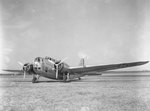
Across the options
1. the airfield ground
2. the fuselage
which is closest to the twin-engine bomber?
the fuselage

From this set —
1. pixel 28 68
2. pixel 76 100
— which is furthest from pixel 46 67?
pixel 76 100

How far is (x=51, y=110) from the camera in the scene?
6891mm

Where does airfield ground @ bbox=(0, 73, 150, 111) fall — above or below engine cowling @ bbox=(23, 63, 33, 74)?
below

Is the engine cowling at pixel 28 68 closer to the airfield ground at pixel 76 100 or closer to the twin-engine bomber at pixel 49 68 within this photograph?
the twin-engine bomber at pixel 49 68

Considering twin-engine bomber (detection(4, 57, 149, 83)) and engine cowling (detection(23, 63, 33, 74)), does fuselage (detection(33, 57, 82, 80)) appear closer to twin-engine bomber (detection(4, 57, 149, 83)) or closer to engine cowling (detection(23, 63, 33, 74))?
twin-engine bomber (detection(4, 57, 149, 83))

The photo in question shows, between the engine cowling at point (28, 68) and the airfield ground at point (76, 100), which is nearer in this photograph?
the airfield ground at point (76, 100)

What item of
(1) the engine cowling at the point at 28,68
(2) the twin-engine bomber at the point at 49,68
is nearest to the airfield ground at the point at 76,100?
(1) the engine cowling at the point at 28,68

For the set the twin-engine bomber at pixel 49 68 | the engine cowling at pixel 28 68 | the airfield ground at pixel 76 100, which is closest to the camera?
the airfield ground at pixel 76 100

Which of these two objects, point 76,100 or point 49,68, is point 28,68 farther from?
point 76,100

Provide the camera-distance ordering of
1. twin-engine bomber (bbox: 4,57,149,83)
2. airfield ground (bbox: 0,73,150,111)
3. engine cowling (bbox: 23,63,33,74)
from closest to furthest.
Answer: airfield ground (bbox: 0,73,150,111)
engine cowling (bbox: 23,63,33,74)
twin-engine bomber (bbox: 4,57,149,83)

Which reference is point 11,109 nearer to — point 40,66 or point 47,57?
point 40,66

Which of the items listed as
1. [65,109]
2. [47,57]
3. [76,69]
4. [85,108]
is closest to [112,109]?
[85,108]

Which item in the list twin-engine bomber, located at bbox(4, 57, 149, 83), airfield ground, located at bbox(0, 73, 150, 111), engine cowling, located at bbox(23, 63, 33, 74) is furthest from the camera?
twin-engine bomber, located at bbox(4, 57, 149, 83)

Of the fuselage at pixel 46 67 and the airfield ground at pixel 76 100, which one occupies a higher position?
the fuselage at pixel 46 67
